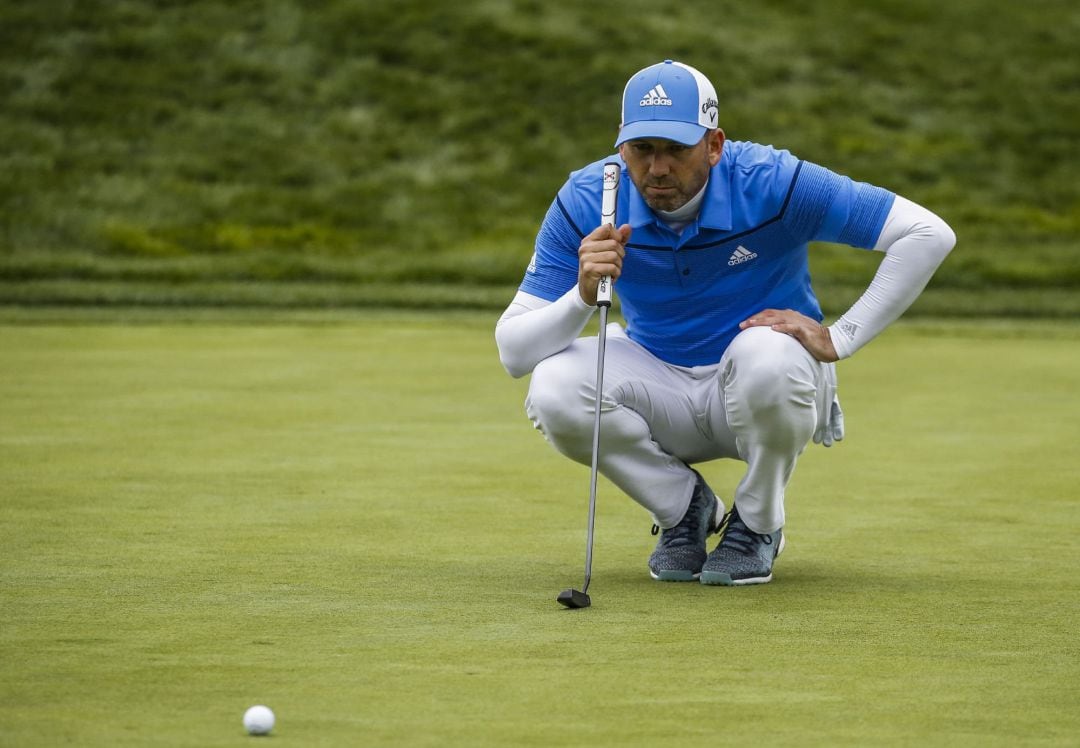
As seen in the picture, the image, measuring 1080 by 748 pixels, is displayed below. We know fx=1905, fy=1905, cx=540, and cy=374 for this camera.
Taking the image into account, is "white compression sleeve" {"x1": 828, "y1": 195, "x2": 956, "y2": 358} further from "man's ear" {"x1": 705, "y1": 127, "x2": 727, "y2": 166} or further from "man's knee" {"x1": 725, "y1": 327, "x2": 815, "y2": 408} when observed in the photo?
"man's ear" {"x1": 705, "y1": 127, "x2": 727, "y2": 166}

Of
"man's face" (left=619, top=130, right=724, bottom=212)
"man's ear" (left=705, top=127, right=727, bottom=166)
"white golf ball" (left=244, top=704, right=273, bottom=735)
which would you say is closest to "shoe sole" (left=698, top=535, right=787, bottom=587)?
"man's face" (left=619, top=130, right=724, bottom=212)

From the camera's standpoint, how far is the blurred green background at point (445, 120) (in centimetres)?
1934

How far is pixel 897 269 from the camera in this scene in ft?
15.4

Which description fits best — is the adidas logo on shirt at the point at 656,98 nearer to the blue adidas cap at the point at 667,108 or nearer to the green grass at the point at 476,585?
the blue adidas cap at the point at 667,108

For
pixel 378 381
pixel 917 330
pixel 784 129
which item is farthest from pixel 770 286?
pixel 784 129

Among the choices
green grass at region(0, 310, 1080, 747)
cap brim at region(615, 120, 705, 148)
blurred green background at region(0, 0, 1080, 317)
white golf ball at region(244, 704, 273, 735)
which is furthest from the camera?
blurred green background at region(0, 0, 1080, 317)

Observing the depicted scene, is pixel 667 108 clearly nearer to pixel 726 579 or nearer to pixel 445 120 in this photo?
pixel 726 579

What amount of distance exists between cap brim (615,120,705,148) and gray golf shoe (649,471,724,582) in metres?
1.01

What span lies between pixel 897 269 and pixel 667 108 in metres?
0.71

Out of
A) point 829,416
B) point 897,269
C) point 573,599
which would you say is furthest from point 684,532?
point 897,269

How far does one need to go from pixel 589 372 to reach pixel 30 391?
494 centimetres

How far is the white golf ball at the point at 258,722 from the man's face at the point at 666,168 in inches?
75.4

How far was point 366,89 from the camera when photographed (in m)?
23.6

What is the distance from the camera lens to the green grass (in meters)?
3.30
